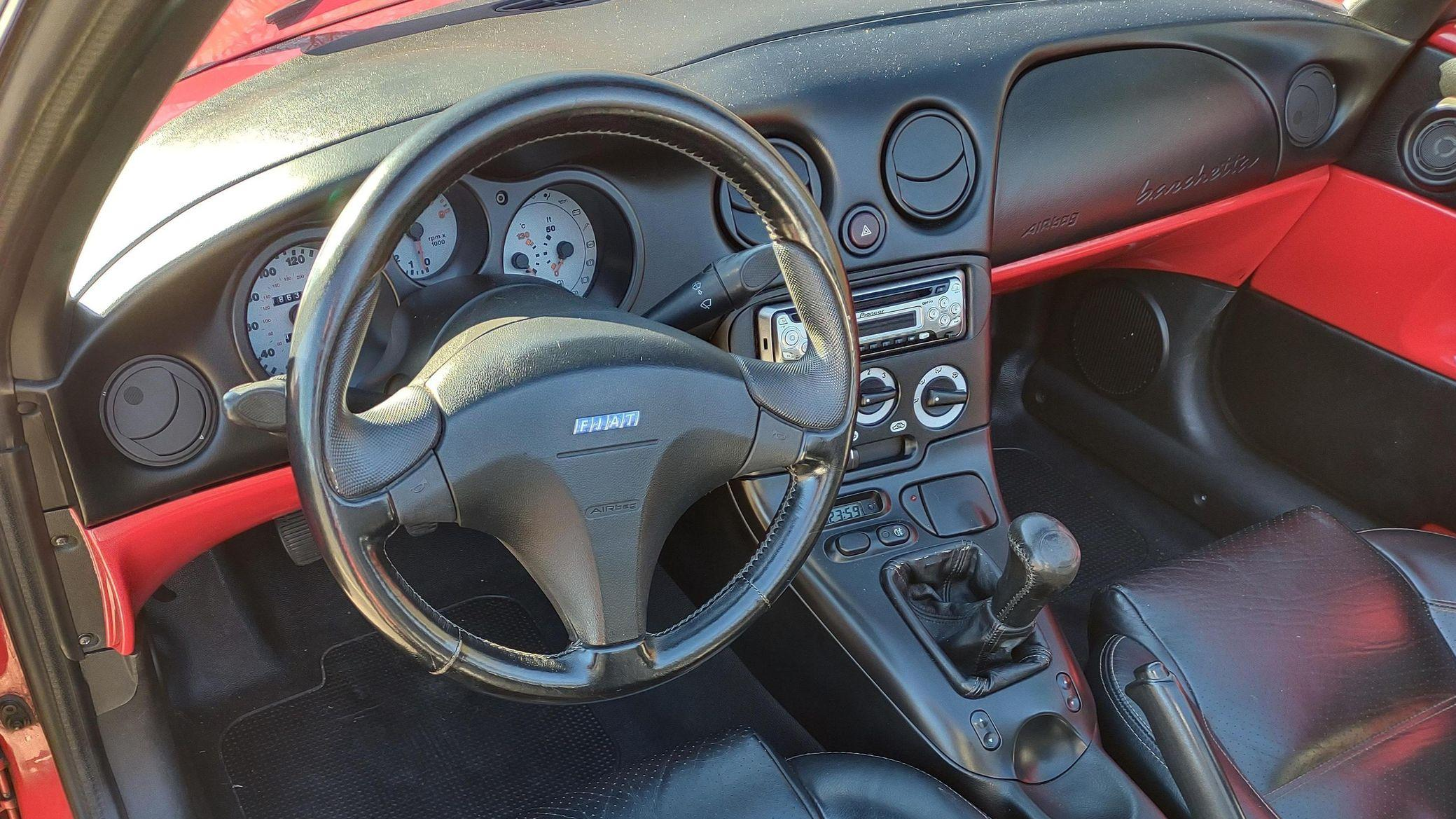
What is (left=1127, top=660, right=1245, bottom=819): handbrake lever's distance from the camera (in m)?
1.22

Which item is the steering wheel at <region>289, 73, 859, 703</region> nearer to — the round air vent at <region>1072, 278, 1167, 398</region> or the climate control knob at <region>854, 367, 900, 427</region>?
the climate control knob at <region>854, 367, 900, 427</region>

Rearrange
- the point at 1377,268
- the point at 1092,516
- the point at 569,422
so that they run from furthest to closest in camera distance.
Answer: the point at 1092,516, the point at 1377,268, the point at 569,422

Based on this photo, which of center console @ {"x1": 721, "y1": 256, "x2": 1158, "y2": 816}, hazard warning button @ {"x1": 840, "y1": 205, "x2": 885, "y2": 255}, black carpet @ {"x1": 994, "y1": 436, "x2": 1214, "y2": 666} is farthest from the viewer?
black carpet @ {"x1": 994, "y1": 436, "x2": 1214, "y2": 666}

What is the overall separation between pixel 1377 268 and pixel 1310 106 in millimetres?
320

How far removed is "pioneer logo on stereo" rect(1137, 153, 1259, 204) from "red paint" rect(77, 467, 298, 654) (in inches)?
55.3

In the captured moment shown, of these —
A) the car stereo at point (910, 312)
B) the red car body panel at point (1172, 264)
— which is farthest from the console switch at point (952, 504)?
the red car body panel at point (1172, 264)

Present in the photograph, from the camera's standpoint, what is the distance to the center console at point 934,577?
146cm

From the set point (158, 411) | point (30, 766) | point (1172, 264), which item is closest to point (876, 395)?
point (158, 411)

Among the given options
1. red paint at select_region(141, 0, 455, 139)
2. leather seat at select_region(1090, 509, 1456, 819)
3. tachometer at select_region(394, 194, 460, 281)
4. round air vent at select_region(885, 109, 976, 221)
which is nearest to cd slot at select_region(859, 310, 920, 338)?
round air vent at select_region(885, 109, 976, 221)

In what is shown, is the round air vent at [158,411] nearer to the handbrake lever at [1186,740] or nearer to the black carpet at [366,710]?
the black carpet at [366,710]

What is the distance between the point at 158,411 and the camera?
1242 millimetres

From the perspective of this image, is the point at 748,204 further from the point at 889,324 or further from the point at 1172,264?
the point at 1172,264

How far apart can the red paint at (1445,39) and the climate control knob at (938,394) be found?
1071 millimetres

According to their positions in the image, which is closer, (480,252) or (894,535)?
(480,252)
